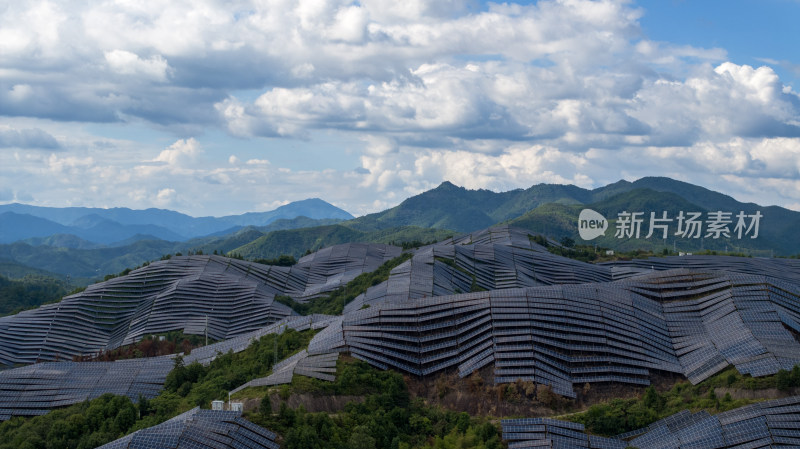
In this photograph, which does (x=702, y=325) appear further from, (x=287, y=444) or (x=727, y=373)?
(x=287, y=444)

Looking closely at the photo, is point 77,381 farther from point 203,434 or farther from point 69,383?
point 203,434

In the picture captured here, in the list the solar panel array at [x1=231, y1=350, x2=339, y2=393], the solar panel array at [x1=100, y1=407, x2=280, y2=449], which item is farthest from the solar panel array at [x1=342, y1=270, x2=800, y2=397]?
the solar panel array at [x1=100, y1=407, x2=280, y2=449]

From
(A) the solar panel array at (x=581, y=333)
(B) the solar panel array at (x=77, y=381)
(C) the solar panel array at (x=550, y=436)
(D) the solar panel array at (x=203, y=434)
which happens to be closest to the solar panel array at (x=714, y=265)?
(A) the solar panel array at (x=581, y=333)

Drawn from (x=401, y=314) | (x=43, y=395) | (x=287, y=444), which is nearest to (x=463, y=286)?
(x=401, y=314)

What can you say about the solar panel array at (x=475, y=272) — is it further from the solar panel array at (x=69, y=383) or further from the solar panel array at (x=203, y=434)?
the solar panel array at (x=203, y=434)

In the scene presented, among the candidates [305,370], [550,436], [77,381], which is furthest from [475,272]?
[550,436]

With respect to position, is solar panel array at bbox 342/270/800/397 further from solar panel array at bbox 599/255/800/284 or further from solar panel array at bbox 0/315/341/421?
solar panel array at bbox 599/255/800/284
